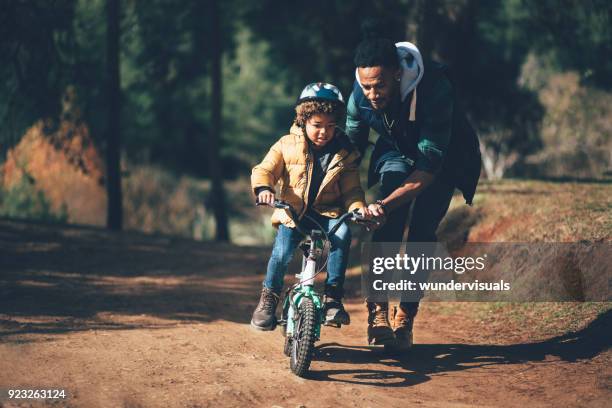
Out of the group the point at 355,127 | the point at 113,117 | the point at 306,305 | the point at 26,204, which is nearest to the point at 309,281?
the point at 306,305

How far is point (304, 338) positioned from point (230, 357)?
903mm

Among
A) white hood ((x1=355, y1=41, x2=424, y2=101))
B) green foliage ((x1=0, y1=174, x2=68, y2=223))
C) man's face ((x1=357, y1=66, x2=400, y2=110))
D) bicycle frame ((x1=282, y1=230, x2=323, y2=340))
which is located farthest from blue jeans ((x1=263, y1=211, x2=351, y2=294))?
green foliage ((x1=0, y1=174, x2=68, y2=223))

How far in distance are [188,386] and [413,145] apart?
7.90 feet

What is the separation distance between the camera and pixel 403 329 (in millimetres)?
6043

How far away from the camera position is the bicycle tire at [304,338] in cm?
507

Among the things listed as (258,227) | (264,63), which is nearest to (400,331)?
(258,227)

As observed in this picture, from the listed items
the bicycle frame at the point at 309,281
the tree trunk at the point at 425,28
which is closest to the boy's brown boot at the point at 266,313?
the bicycle frame at the point at 309,281

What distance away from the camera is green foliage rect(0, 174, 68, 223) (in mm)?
15036

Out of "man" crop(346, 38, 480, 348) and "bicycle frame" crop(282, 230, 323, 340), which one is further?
"man" crop(346, 38, 480, 348)

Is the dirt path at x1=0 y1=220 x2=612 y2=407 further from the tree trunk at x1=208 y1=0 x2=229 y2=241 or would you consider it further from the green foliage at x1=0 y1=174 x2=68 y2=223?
the tree trunk at x1=208 y1=0 x2=229 y2=241

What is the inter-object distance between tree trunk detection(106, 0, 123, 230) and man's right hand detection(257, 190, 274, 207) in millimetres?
8954

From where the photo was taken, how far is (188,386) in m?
4.98

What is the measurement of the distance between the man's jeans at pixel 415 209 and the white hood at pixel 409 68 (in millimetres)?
599

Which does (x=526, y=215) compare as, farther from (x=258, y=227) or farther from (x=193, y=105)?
(x=193, y=105)
